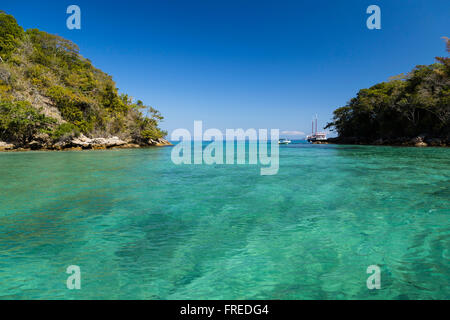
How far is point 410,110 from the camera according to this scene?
117 ft

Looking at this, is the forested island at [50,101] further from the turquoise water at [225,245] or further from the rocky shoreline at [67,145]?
the turquoise water at [225,245]

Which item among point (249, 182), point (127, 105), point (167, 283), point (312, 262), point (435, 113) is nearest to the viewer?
point (167, 283)

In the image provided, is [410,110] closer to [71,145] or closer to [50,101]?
[71,145]

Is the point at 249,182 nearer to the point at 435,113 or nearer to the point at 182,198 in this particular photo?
the point at 182,198

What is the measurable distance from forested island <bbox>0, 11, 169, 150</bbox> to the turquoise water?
27910 millimetres

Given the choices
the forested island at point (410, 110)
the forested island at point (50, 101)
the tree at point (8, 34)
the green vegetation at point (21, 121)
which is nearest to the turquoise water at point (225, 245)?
the green vegetation at point (21, 121)

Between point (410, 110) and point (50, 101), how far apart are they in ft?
181

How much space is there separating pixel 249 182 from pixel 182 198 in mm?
3361

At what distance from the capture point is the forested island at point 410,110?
102 feet

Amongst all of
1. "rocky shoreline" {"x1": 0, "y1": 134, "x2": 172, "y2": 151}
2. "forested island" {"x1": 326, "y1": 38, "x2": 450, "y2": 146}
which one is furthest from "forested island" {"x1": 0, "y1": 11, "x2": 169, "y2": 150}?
"forested island" {"x1": 326, "y1": 38, "x2": 450, "y2": 146}

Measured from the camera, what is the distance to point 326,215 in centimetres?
485

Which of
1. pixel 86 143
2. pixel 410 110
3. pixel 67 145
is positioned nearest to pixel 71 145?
pixel 67 145

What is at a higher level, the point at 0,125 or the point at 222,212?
the point at 0,125
